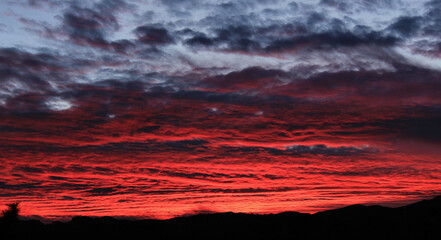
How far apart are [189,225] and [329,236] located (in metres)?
50.3

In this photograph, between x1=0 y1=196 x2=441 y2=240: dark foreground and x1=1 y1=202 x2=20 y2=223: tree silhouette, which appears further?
x1=0 y1=196 x2=441 y2=240: dark foreground

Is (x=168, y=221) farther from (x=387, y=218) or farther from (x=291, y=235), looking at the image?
(x=387, y=218)

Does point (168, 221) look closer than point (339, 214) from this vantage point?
No

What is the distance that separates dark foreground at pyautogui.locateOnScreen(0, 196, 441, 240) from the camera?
98.2 m

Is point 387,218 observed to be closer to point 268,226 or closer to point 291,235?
point 291,235

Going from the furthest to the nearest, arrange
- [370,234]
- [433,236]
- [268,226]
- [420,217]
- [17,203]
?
[268,226], [370,234], [420,217], [433,236], [17,203]

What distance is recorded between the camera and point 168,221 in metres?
148

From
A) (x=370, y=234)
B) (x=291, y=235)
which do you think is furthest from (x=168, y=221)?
(x=370, y=234)

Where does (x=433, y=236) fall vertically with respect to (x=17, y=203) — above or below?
below

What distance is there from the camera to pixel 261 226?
132750 millimetres

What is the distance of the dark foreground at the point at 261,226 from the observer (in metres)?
98.2

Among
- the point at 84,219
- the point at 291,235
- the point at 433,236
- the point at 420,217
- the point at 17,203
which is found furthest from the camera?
the point at 84,219

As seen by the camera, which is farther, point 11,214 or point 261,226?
point 261,226

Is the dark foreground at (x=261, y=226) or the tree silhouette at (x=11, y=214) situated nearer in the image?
the tree silhouette at (x=11, y=214)
